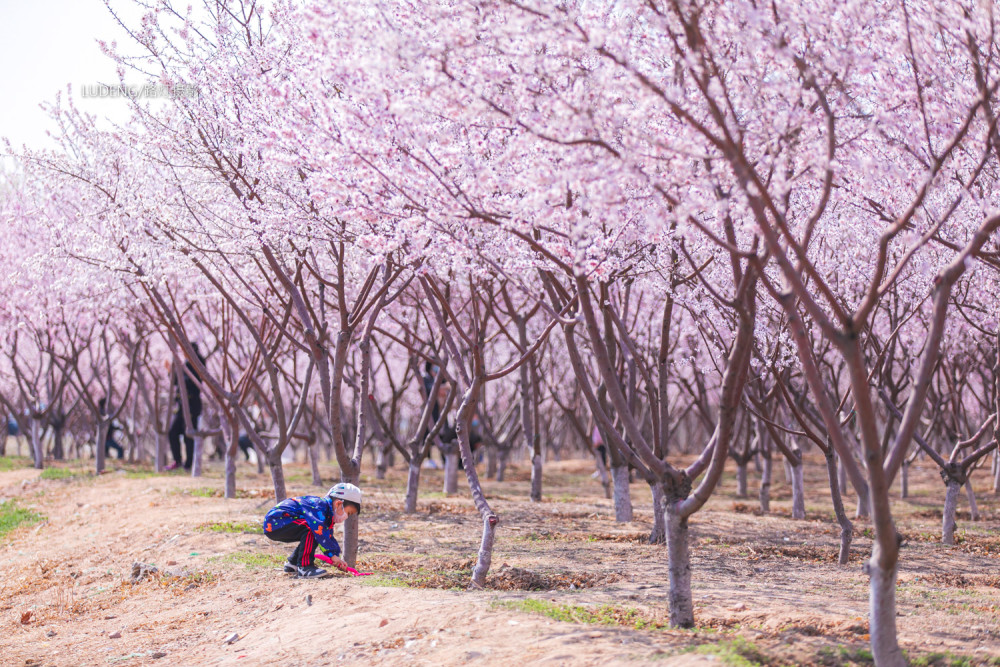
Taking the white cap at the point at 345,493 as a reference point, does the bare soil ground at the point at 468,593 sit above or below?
below

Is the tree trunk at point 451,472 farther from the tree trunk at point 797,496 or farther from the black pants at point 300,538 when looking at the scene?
the black pants at point 300,538

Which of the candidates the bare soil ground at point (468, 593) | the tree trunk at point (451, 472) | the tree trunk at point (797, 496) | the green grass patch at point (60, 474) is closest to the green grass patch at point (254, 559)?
the bare soil ground at point (468, 593)

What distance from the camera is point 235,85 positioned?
8.06 m

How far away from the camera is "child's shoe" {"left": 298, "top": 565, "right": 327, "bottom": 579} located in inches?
283

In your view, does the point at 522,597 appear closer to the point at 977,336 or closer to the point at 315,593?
the point at 315,593

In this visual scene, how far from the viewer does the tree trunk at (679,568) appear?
547 centimetres

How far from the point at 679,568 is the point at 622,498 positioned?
19.4 feet

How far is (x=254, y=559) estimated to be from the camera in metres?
8.21

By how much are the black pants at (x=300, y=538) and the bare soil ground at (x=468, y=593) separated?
0.74 feet

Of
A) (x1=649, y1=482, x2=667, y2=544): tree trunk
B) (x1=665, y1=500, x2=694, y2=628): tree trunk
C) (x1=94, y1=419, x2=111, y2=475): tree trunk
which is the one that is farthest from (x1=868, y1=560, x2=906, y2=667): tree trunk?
(x1=94, y1=419, x2=111, y2=475): tree trunk

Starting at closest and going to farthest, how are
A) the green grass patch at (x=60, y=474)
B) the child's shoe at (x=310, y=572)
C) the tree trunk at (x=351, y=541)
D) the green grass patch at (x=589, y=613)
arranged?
1. the green grass patch at (x=589, y=613)
2. the child's shoe at (x=310, y=572)
3. the tree trunk at (x=351, y=541)
4. the green grass patch at (x=60, y=474)

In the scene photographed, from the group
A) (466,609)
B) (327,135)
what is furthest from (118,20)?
(466,609)

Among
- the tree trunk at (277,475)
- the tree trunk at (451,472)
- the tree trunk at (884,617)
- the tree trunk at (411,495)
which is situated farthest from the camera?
the tree trunk at (451,472)

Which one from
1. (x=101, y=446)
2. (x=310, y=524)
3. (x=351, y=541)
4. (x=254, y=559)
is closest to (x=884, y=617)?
(x=310, y=524)
